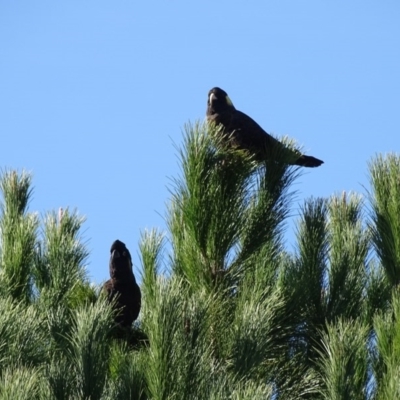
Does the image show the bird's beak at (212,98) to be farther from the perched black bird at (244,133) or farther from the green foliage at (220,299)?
the green foliage at (220,299)

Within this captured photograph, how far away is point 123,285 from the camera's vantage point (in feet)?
18.8

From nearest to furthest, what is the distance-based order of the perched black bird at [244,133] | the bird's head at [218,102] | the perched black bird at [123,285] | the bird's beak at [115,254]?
the perched black bird at [244,133], the perched black bird at [123,285], the bird's beak at [115,254], the bird's head at [218,102]

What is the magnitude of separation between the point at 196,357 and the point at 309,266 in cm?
109

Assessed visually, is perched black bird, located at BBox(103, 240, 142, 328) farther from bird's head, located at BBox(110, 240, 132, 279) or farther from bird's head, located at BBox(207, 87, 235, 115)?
bird's head, located at BBox(207, 87, 235, 115)

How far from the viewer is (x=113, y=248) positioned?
5992 millimetres

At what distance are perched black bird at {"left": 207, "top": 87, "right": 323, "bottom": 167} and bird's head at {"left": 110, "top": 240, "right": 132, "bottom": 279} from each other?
84 centimetres

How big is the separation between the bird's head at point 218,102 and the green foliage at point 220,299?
1.05 m

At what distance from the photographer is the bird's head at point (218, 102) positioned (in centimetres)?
629

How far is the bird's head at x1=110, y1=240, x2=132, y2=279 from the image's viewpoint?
5789 millimetres

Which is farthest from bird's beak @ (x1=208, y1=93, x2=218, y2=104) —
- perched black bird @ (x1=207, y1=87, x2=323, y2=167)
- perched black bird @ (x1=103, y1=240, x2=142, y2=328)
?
perched black bird @ (x1=103, y1=240, x2=142, y2=328)

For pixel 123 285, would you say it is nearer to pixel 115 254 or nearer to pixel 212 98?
pixel 115 254

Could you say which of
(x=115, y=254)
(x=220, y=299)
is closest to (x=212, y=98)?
(x=115, y=254)

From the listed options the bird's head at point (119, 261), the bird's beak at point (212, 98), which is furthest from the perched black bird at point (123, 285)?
the bird's beak at point (212, 98)

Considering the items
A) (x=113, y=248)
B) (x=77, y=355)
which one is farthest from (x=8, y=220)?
(x=77, y=355)
